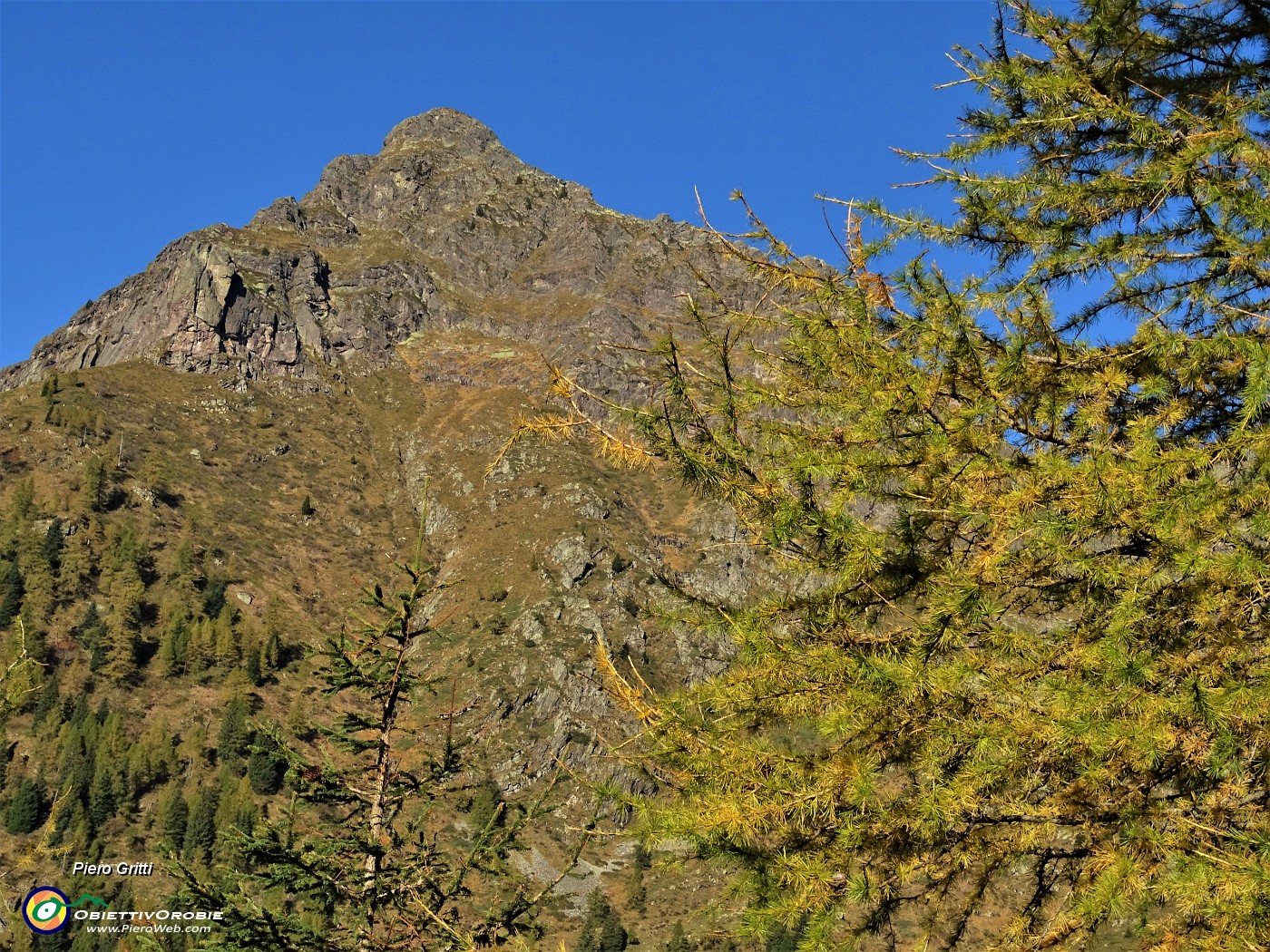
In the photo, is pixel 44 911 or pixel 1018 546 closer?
pixel 1018 546

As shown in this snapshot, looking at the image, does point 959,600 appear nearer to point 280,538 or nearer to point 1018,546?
point 1018,546

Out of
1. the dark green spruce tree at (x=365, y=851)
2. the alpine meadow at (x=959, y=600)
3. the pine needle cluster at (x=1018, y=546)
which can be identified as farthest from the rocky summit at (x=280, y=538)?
the pine needle cluster at (x=1018, y=546)

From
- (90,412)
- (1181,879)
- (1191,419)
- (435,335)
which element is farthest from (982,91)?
(435,335)

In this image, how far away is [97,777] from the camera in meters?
78.2

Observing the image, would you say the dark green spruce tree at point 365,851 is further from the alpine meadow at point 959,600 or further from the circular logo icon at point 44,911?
the circular logo icon at point 44,911

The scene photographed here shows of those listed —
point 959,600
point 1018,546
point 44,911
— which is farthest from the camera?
point 44,911

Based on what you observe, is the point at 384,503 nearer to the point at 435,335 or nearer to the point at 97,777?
the point at 435,335

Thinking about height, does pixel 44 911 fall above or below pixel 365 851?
below

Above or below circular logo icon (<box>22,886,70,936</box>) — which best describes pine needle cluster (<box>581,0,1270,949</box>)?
above

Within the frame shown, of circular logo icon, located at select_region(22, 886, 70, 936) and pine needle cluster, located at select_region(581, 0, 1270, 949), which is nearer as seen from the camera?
pine needle cluster, located at select_region(581, 0, 1270, 949)

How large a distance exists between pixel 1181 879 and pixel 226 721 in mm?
100377

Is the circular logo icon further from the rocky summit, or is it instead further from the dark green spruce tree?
the rocky summit

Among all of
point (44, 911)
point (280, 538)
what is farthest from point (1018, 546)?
point (280, 538)

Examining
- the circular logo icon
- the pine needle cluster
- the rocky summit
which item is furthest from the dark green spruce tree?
the rocky summit
